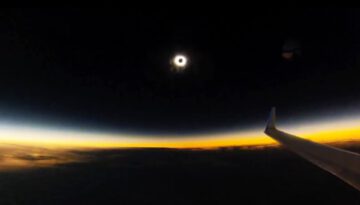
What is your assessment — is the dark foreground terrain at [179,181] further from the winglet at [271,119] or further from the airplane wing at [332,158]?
the airplane wing at [332,158]

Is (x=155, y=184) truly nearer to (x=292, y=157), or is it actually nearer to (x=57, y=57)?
(x=292, y=157)

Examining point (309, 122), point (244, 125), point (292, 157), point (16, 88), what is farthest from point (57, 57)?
point (309, 122)

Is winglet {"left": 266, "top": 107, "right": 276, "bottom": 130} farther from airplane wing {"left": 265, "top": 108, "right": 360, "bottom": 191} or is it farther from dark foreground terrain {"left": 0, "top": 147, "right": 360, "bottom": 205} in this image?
dark foreground terrain {"left": 0, "top": 147, "right": 360, "bottom": 205}

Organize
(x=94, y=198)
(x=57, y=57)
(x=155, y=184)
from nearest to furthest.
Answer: (x=94, y=198)
(x=155, y=184)
(x=57, y=57)

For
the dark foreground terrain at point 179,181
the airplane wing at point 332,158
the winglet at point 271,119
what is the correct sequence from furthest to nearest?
the winglet at point 271,119, the dark foreground terrain at point 179,181, the airplane wing at point 332,158

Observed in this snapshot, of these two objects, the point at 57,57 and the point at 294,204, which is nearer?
the point at 294,204

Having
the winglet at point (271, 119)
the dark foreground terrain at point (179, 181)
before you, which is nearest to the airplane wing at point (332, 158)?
the winglet at point (271, 119)

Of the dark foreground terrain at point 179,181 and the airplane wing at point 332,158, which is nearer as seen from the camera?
the airplane wing at point 332,158
